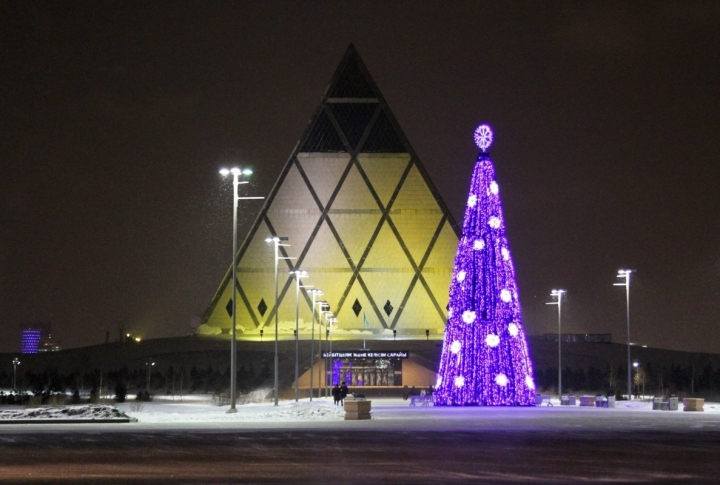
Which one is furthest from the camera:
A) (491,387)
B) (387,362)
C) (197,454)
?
(387,362)

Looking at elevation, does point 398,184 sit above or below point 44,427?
above

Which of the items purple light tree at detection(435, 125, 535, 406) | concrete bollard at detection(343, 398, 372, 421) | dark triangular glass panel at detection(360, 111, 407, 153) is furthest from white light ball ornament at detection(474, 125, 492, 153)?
dark triangular glass panel at detection(360, 111, 407, 153)

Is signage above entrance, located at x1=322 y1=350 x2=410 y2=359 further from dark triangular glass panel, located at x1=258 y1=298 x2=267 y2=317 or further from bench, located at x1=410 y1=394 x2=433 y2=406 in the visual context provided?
bench, located at x1=410 y1=394 x2=433 y2=406

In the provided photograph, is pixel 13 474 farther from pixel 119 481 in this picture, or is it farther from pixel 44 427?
pixel 44 427

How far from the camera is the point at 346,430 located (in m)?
21.9

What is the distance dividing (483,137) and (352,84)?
1770 inches

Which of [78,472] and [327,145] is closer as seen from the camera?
[78,472]

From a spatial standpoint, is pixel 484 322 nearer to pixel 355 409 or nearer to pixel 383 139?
pixel 355 409

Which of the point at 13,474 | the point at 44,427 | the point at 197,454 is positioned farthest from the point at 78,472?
the point at 44,427

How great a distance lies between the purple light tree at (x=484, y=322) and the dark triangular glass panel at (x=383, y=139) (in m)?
43.5

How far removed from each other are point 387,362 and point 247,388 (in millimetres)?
10471

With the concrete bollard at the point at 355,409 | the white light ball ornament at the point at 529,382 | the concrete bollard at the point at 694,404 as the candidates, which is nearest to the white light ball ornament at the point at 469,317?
the white light ball ornament at the point at 529,382

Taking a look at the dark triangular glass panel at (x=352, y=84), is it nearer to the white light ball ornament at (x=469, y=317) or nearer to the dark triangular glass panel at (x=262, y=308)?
the dark triangular glass panel at (x=262, y=308)

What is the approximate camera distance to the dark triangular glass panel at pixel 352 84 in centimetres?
7944
